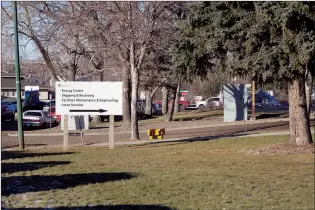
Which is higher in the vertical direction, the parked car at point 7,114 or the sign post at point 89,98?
the sign post at point 89,98

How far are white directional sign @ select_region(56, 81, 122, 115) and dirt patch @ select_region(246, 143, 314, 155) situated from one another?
225 inches

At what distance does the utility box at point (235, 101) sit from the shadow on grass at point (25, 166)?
68.2ft

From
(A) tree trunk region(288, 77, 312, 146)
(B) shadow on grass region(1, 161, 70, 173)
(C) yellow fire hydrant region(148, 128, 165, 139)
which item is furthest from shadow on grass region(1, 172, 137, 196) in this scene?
(C) yellow fire hydrant region(148, 128, 165, 139)

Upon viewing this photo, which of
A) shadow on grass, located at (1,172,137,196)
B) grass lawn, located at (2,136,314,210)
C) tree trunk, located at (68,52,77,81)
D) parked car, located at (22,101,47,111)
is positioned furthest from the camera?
parked car, located at (22,101,47,111)

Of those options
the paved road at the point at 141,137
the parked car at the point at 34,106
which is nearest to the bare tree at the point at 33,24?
the paved road at the point at 141,137

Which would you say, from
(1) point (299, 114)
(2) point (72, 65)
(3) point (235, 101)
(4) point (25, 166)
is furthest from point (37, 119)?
(1) point (299, 114)

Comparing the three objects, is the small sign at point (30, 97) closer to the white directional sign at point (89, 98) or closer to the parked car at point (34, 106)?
the parked car at point (34, 106)

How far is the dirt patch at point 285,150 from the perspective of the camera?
14906 mm

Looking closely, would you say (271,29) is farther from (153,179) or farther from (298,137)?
(153,179)

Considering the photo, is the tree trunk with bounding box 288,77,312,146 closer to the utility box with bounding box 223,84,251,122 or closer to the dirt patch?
the dirt patch

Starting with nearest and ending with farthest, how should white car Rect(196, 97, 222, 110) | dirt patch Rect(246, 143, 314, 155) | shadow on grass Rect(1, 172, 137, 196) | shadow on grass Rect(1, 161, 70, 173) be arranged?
shadow on grass Rect(1, 172, 137, 196)
shadow on grass Rect(1, 161, 70, 173)
dirt patch Rect(246, 143, 314, 155)
white car Rect(196, 97, 222, 110)

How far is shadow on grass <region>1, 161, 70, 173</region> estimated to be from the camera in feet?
41.6

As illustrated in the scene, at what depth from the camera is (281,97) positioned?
84.9 metres

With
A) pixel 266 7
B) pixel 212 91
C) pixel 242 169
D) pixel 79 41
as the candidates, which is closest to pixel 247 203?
pixel 242 169
